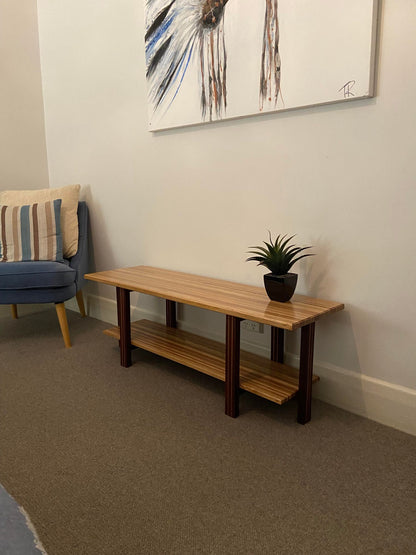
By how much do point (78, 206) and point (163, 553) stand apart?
7.39ft

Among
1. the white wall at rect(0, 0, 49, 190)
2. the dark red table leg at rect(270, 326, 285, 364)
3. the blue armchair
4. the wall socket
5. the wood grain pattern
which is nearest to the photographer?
the wood grain pattern

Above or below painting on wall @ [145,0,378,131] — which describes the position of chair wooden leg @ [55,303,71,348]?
below

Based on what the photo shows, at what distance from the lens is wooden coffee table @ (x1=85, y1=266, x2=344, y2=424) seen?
1533 millimetres

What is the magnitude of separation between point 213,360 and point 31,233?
1.46 m

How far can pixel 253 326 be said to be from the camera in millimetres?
1991

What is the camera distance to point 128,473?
4.30 ft

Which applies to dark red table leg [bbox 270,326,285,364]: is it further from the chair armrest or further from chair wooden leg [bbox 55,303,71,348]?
the chair armrest

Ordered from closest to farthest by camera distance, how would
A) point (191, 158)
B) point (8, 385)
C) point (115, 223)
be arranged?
point (8, 385), point (191, 158), point (115, 223)

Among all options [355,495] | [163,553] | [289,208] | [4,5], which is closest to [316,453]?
[355,495]

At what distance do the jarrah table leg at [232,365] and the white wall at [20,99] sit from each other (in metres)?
2.27

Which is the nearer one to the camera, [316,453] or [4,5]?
[316,453]

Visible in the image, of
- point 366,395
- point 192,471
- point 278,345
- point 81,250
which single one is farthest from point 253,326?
point 81,250

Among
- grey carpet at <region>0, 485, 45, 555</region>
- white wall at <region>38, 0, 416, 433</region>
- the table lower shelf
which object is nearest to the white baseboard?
white wall at <region>38, 0, 416, 433</region>

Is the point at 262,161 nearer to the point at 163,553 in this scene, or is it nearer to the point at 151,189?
the point at 151,189
